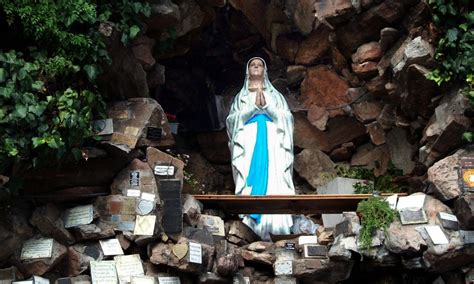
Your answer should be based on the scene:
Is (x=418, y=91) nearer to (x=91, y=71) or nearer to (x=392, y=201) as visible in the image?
(x=392, y=201)

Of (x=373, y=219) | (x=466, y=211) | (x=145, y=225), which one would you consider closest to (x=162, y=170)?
(x=145, y=225)

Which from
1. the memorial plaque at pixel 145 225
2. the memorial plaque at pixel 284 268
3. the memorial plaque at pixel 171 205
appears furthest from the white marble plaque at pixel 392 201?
the memorial plaque at pixel 145 225

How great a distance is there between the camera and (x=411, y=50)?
895 centimetres

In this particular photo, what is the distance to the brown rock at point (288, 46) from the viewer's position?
12.3 m

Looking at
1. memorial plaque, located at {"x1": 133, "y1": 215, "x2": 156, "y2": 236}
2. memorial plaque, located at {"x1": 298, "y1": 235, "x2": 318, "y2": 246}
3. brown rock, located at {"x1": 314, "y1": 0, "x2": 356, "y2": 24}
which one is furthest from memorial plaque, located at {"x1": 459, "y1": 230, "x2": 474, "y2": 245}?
brown rock, located at {"x1": 314, "y1": 0, "x2": 356, "y2": 24}

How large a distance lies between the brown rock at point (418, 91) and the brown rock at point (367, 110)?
1.40 meters

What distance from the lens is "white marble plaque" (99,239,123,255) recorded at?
8023 millimetres

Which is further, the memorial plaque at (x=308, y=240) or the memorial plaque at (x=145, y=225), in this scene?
the memorial plaque at (x=308, y=240)

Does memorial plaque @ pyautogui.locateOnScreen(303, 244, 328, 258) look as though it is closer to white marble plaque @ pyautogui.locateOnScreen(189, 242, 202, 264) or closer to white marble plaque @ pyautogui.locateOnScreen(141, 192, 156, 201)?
white marble plaque @ pyautogui.locateOnScreen(189, 242, 202, 264)

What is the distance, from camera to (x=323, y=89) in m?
11.9

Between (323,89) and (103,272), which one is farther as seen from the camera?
(323,89)

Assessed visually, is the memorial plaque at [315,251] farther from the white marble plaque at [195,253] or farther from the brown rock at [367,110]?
the brown rock at [367,110]

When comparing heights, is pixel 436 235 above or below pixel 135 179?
below

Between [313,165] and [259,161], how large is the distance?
1835 millimetres
